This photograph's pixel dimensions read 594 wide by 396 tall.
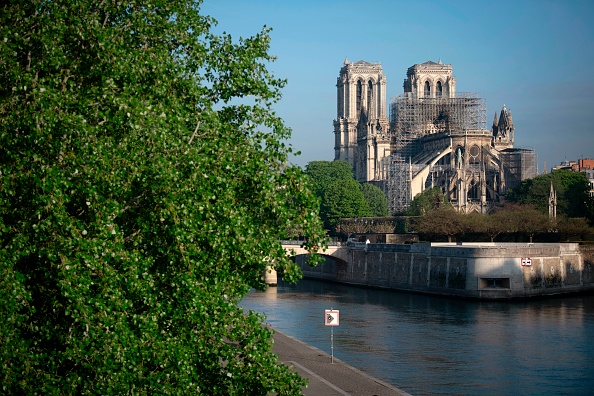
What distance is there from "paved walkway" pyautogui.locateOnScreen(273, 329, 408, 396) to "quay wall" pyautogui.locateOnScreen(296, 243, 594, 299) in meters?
23.9

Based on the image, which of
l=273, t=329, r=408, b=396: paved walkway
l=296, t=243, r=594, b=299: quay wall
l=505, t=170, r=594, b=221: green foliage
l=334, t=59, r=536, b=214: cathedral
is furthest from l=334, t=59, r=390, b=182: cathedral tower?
l=273, t=329, r=408, b=396: paved walkway

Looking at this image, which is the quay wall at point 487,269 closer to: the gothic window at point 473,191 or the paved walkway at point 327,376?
the paved walkway at point 327,376

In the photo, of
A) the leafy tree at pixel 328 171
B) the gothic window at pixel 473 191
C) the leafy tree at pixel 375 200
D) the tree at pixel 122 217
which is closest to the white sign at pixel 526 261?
the tree at pixel 122 217

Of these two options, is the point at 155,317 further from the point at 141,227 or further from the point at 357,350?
the point at 357,350

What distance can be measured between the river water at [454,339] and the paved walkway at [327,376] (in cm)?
186

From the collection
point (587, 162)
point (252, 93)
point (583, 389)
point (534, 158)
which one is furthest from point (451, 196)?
point (252, 93)

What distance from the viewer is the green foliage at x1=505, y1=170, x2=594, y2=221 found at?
285 feet

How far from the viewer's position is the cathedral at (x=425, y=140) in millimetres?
107250

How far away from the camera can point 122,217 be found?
48.0ft

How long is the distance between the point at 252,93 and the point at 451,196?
299 ft

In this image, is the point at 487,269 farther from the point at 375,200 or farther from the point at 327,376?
the point at 375,200

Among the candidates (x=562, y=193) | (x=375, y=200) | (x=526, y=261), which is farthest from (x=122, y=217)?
(x=375, y=200)

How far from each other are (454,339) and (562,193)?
184 feet

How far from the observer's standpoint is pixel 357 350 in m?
32.9
